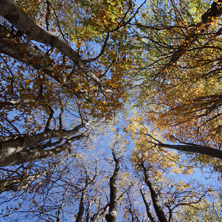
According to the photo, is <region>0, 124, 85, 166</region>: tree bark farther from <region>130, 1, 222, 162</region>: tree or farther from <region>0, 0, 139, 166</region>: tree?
<region>130, 1, 222, 162</region>: tree

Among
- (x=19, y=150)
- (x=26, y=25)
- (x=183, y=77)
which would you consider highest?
(x=183, y=77)

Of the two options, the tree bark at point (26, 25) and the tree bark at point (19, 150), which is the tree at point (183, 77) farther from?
the tree bark at point (19, 150)

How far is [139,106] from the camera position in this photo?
978cm

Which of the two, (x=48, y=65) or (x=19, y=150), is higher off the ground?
(x=48, y=65)

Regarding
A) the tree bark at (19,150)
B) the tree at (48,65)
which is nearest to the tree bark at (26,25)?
the tree at (48,65)

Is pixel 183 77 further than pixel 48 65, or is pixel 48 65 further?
pixel 183 77

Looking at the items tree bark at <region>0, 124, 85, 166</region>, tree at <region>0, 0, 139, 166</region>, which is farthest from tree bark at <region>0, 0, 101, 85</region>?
tree bark at <region>0, 124, 85, 166</region>

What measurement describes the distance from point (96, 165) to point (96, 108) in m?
5.49

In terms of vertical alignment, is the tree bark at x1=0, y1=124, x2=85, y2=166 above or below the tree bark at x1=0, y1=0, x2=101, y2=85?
below

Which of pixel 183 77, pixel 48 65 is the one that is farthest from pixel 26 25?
pixel 183 77

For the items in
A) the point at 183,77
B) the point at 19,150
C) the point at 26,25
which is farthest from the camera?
the point at 183,77

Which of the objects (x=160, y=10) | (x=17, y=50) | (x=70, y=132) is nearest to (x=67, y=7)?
(x=17, y=50)

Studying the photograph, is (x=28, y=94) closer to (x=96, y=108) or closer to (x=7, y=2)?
(x=96, y=108)

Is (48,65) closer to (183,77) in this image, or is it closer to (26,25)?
(26,25)
